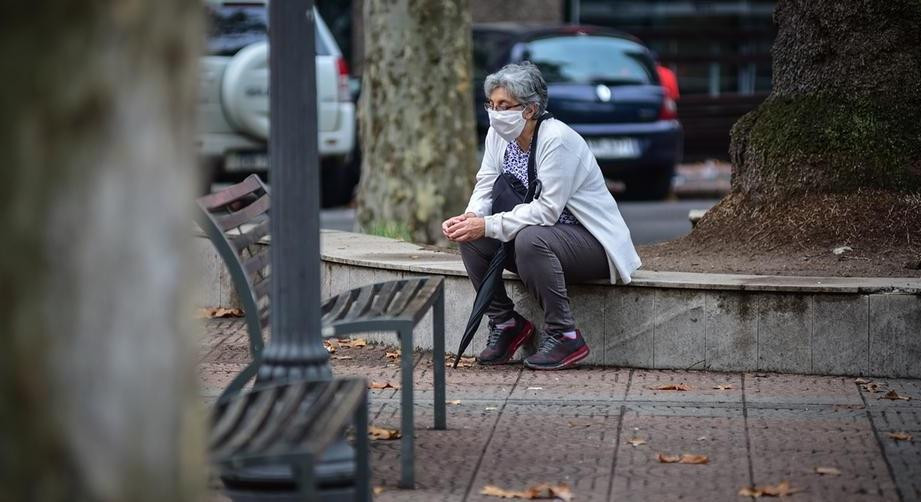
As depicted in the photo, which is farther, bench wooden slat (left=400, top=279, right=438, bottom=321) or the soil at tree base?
the soil at tree base

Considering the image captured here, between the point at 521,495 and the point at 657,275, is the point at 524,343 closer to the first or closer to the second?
the point at 657,275

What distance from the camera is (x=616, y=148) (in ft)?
49.5

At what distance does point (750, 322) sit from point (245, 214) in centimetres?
224

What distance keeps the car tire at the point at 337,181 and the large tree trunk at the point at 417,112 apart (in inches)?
146

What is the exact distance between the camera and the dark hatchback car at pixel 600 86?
1486 centimetres

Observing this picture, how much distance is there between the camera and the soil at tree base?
7027 mm

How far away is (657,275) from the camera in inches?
258

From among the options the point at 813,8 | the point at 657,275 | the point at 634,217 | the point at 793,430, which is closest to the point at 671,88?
the point at 634,217

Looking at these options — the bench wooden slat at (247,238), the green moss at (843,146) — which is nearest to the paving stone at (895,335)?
the green moss at (843,146)

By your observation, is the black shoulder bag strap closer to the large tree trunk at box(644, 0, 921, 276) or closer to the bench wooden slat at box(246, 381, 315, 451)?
the large tree trunk at box(644, 0, 921, 276)

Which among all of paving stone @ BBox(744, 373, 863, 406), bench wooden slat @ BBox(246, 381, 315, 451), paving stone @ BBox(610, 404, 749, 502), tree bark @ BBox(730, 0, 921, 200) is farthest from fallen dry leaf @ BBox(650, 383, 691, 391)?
bench wooden slat @ BBox(246, 381, 315, 451)

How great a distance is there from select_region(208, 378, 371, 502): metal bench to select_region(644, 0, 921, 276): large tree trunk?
3765 millimetres

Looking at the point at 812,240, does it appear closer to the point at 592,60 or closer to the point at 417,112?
the point at 417,112

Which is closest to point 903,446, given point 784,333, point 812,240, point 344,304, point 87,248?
point 784,333
